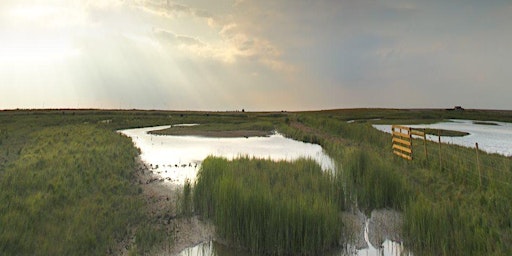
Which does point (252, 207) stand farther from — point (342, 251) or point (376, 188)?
point (376, 188)

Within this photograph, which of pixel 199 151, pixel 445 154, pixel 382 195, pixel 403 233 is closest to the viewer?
pixel 403 233

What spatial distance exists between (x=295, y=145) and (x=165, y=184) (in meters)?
14.4

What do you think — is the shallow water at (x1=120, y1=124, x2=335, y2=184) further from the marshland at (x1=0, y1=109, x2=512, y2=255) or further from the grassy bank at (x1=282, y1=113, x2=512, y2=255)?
the grassy bank at (x1=282, y1=113, x2=512, y2=255)

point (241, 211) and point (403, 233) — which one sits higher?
point (241, 211)

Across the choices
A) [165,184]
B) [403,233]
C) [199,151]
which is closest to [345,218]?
[403,233]

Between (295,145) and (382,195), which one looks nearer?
(382,195)

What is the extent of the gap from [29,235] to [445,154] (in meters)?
17.4

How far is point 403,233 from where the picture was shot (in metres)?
8.61

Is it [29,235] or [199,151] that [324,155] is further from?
[29,235]

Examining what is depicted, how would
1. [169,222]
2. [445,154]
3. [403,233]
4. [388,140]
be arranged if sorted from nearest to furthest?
[403,233] < [169,222] < [445,154] < [388,140]

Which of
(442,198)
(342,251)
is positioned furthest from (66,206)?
(442,198)

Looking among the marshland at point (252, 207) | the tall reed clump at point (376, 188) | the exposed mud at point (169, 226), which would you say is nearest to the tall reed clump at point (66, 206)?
the marshland at point (252, 207)

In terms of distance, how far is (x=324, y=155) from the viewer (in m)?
21.6

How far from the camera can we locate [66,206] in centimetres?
1033
